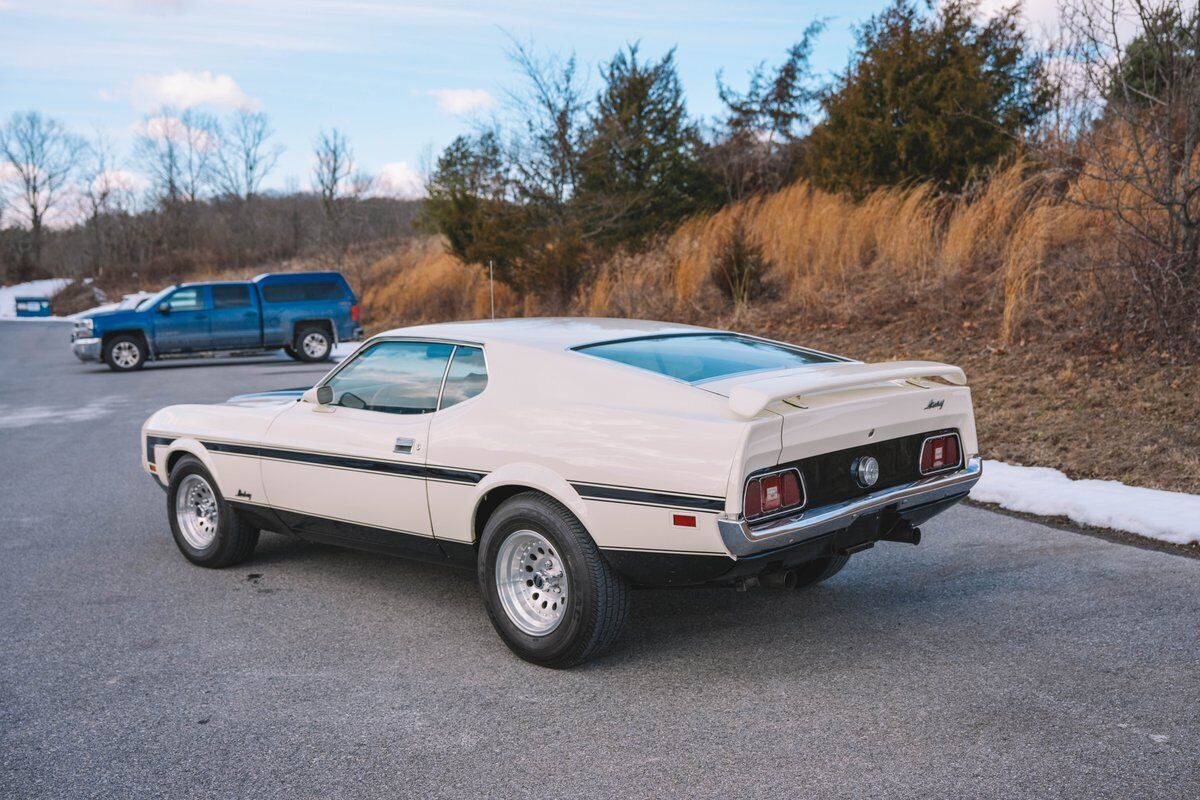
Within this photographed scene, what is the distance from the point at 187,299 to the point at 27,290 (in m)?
55.7

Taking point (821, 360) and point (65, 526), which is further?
point (65, 526)

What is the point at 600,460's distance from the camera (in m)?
3.99

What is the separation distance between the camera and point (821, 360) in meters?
5.09

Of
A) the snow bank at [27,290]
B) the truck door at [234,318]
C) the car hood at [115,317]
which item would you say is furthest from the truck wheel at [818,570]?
the snow bank at [27,290]

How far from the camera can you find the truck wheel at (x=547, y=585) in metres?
4.00

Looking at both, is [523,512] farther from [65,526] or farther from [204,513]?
[65,526]

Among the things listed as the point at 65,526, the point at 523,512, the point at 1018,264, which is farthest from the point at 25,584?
the point at 1018,264

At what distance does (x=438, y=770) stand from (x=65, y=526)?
480 cm

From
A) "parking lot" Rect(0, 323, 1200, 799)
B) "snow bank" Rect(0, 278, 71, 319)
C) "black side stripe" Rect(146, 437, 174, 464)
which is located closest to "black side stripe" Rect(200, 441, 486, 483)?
"black side stripe" Rect(146, 437, 174, 464)

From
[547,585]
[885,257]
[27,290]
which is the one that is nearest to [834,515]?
[547,585]

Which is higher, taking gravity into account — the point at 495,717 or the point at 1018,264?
the point at 1018,264

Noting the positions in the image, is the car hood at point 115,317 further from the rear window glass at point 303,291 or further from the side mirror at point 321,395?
the side mirror at point 321,395

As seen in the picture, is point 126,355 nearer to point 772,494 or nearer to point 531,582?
point 531,582

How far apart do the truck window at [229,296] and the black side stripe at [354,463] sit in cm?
A: 1636
